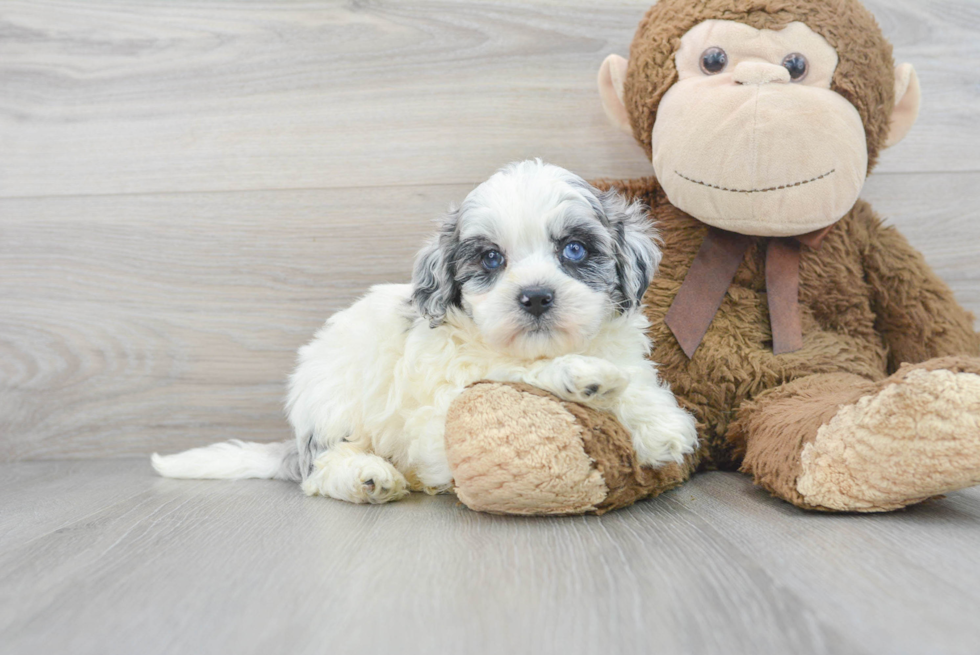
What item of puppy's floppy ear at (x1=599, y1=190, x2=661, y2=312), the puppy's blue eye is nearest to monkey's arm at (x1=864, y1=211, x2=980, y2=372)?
A: puppy's floppy ear at (x1=599, y1=190, x2=661, y2=312)

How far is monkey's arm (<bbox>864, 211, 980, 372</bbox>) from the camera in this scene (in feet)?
5.10

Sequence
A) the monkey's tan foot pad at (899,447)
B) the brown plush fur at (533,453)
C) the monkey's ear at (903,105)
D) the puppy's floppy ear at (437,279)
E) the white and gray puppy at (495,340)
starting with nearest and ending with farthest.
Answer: the monkey's tan foot pad at (899,447) < the brown plush fur at (533,453) < the white and gray puppy at (495,340) < the puppy's floppy ear at (437,279) < the monkey's ear at (903,105)

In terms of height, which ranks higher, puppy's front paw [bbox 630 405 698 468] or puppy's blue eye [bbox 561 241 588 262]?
puppy's blue eye [bbox 561 241 588 262]

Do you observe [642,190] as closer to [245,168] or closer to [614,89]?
[614,89]

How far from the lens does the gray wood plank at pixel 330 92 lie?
1.87m

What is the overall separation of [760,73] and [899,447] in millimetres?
758

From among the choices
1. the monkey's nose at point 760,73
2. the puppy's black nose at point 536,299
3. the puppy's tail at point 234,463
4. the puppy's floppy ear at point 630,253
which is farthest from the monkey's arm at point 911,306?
the puppy's tail at point 234,463

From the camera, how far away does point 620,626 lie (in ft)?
2.49

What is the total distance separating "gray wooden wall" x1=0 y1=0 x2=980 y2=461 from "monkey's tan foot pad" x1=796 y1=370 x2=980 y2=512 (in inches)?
38.9

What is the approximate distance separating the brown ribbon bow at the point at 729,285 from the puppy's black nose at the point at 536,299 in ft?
1.46

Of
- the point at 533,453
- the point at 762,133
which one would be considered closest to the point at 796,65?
the point at 762,133

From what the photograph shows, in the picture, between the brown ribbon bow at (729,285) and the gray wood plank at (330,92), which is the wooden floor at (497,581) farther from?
the gray wood plank at (330,92)

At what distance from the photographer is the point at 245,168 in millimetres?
1935

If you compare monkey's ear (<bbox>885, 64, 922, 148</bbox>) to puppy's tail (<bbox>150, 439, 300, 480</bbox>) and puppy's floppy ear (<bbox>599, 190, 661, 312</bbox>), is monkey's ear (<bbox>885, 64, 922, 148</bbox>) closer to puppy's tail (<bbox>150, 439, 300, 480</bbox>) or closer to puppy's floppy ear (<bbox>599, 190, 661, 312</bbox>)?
puppy's floppy ear (<bbox>599, 190, 661, 312</bbox>)
